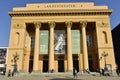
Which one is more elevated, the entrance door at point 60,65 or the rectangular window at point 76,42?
the rectangular window at point 76,42

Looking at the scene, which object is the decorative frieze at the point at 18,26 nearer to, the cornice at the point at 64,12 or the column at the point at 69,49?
the cornice at the point at 64,12

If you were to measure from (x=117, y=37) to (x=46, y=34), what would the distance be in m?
18.4

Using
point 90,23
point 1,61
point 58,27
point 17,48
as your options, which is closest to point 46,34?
point 58,27

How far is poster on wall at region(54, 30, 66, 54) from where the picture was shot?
33031 mm

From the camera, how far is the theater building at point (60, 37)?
3266cm

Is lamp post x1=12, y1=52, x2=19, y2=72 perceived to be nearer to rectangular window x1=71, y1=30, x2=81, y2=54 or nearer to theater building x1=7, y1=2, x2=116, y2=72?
theater building x1=7, y1=2, x2=116, y2=72

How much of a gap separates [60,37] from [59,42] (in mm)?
1034

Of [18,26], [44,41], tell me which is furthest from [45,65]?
[18,26]

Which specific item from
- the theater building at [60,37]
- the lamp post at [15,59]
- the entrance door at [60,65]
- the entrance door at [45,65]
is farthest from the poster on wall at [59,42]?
the lamp post at [15,59]

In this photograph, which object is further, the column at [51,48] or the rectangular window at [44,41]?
the rectangular window at [44,41]

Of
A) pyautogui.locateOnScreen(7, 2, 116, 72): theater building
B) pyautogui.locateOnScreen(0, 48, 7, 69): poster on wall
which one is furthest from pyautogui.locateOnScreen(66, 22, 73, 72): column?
pyautogui.locateOnScreen(0, 48, 7, 69): poster on wall

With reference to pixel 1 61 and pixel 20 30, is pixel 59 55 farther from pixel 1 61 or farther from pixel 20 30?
pixel 1 61

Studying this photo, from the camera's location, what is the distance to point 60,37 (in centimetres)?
3388

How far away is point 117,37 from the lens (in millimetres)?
43062
